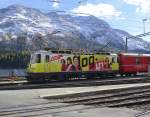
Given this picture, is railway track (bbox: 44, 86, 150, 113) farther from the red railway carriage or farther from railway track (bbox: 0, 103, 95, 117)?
the red railway carriage

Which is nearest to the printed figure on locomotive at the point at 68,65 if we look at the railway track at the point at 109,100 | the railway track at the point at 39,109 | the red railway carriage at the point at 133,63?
the red railway carriage at the point at 133,63

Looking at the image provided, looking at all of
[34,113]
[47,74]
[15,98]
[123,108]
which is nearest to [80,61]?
[47,74]

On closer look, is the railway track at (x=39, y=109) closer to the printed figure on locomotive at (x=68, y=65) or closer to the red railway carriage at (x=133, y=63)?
the printed figure on locomotive at (x=68, y=65)

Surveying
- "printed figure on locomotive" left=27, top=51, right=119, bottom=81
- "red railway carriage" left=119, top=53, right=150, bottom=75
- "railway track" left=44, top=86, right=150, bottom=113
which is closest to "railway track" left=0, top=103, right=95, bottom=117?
"railway track" left=44, top=86, right=150, bottom=113

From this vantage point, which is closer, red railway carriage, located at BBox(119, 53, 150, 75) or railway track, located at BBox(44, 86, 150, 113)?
railway track, located at BBox(44, 86, 150, 113)

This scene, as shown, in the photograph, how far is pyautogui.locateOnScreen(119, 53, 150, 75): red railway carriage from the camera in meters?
53.2

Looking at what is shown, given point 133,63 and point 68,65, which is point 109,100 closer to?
point 68,65

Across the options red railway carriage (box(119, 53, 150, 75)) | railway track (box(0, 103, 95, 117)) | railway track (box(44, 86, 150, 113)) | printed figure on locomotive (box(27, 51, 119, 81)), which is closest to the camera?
railway track (box(0, 103, 95, 117))

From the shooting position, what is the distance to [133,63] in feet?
179

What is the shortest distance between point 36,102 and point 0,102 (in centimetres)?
187

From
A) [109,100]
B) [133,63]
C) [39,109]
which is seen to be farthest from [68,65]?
[39,109]

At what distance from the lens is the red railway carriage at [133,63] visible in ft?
174

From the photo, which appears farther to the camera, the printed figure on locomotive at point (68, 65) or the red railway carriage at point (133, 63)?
the red railway carriage at point (133, 63)

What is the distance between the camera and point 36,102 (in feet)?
74.9
